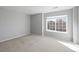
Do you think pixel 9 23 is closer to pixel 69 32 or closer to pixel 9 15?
pixel 9 15

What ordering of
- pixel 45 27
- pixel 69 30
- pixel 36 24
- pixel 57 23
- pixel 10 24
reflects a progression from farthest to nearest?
pixel 36 24
pixel 45 27
pixel 57 23
pixel 10 24
pixel 69 30

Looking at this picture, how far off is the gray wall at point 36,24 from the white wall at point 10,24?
4.99 ft

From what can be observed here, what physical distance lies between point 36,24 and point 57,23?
2741 millimetres

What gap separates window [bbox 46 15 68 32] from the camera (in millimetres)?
5412

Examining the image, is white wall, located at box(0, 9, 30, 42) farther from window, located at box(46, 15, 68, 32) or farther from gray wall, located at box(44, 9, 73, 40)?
gray wall, located at box(44, 9, 73, 40)

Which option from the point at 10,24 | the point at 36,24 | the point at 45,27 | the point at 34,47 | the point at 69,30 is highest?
the point at 36,24

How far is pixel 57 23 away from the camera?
19.3ft

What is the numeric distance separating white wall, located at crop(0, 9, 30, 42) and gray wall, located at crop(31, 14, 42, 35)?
4.99ft

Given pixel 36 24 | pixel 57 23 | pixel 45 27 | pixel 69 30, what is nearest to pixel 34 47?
pixel 69 30

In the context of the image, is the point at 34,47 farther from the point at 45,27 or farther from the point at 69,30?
the point at 45,27

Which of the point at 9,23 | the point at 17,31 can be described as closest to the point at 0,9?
the point at 9,23
